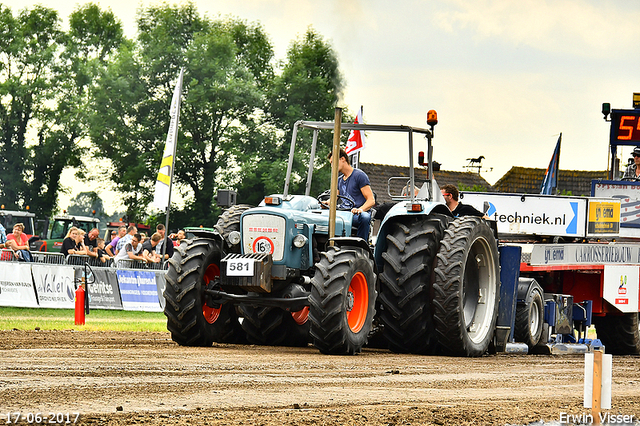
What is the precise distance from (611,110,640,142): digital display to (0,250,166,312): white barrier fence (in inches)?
373

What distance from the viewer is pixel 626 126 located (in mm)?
19031

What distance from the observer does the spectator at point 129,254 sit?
65.4 feet

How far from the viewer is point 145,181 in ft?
162

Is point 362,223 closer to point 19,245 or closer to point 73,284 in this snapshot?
point 73,284

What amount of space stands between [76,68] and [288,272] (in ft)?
164

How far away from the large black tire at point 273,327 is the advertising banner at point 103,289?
8.88 m

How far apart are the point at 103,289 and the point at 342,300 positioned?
11.4 metres

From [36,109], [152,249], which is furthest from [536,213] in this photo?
[36,109]

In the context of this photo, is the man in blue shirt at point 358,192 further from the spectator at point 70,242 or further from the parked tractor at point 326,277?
the spectator at point 70,242

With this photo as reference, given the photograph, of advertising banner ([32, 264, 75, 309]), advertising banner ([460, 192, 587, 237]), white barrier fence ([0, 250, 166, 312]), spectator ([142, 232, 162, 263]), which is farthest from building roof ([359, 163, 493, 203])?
advertising banner ([32, 264, 75, 309])

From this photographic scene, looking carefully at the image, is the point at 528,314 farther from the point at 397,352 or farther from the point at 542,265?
the point at 397,352

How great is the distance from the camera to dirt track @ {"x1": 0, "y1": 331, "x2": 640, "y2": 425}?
17.3 ft

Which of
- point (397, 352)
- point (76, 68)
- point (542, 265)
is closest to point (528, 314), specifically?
point (542, 265)

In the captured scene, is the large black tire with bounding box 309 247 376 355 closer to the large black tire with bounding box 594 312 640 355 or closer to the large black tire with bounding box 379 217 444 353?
the large black tire with bounding box 379 217 444 353
